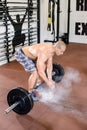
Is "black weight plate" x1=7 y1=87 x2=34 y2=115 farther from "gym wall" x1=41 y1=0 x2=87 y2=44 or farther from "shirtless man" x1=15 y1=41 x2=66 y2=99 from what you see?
"gym wall" x1=41 y1=0 x2=87 y2=44

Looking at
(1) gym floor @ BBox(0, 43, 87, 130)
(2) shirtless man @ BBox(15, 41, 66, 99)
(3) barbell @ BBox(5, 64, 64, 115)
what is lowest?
(1) gym floor @ BBox(0, 43, 87, 130)

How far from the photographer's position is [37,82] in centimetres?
320

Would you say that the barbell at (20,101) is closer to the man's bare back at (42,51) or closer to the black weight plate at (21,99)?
the black weight plate at (21,99)

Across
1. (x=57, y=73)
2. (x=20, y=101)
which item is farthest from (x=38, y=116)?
(x=57, y=73)

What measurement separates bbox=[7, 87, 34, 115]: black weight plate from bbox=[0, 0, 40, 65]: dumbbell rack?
7.95ft

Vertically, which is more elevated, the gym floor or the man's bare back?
the man's bare back

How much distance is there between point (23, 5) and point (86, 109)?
3.52 m

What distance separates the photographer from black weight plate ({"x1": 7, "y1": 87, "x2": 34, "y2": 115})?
2514 millimetres

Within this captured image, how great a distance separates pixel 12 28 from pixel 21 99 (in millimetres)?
2937

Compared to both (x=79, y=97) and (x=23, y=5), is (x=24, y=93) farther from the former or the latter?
(x=23, y=5)

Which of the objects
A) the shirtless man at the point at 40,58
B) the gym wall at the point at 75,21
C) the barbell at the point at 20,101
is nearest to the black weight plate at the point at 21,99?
the barbell at the point at 20,101

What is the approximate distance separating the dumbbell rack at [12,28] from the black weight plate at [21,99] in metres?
2.42

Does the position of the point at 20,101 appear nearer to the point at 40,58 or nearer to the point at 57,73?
the point at 40,58

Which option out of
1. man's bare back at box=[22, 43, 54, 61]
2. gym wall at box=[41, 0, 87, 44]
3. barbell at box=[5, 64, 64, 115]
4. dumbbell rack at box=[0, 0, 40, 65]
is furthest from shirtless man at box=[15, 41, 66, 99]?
gym wall at box=[41, 0, 87, 44]
